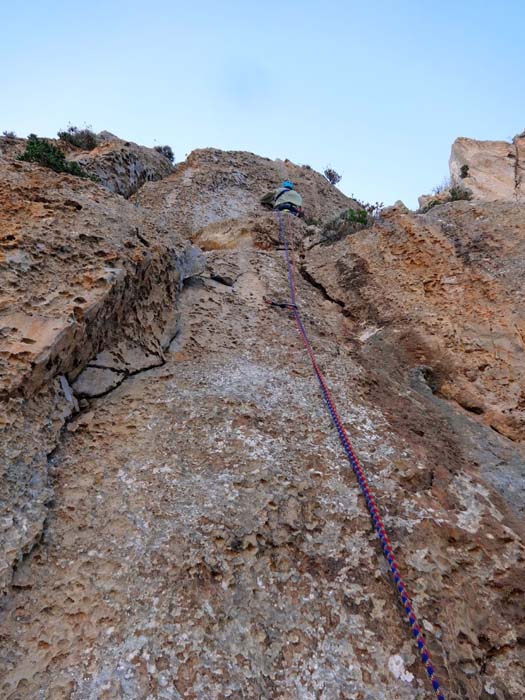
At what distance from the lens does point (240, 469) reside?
4113 mm

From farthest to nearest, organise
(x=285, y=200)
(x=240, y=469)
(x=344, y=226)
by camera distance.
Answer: (x=285, y=200) < (x=344, y=226) < (x=240, y=469)

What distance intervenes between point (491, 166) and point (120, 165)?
1658 cm

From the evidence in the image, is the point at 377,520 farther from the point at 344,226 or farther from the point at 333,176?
the point at 333,176

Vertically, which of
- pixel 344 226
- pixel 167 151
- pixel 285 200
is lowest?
pixel 344 226

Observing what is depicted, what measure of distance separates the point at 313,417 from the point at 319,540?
65.1 inches

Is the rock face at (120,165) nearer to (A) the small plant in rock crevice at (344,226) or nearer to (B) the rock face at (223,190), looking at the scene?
(B) the rock face at (223,190)

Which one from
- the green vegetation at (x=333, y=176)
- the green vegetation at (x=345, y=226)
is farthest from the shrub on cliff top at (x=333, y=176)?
the green vegetation at (x=345, y=226)

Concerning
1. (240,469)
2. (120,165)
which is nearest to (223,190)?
(120,165)

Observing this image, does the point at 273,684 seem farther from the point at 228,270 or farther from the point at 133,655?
the point at 228,270

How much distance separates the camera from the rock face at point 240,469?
110 inches

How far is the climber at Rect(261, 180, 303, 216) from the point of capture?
44.1 ft

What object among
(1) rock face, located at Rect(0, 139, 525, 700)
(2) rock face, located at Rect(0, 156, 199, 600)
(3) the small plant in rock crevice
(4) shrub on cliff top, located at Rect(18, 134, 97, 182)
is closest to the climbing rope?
(1) rock face, located at Rect(0, 139, 525, 700)

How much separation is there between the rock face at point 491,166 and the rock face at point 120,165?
13.0 meters

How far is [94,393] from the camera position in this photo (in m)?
4.73
